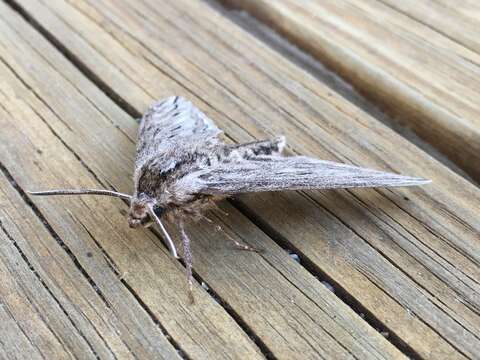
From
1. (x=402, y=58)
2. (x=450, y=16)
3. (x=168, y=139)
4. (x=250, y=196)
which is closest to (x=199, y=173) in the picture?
(x=250, y=196)

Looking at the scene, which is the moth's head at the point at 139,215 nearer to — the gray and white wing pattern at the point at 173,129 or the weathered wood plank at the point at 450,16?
the gray and white wing pattern at the point at 173,129

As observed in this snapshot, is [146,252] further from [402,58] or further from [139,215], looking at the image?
[402,58]

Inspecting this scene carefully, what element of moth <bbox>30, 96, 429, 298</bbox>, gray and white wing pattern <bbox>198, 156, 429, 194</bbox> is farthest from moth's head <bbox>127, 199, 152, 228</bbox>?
gray and white wing pattern <bbox>198, 156, 429, 194</bbox>

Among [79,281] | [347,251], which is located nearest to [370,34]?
[347,251]

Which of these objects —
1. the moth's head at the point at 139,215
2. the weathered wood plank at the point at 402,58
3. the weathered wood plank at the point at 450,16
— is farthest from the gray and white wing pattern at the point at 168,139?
the weathered wood plank at the point at 450,16

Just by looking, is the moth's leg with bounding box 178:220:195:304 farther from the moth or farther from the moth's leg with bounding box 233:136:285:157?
the moth's leg with bounding box 233:136:285:157
